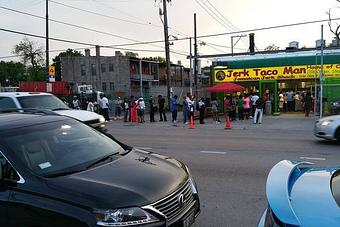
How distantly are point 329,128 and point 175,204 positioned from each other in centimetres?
1026

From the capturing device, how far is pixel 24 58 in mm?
89000

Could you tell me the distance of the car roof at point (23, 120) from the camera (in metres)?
4.76

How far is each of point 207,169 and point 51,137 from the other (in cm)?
500

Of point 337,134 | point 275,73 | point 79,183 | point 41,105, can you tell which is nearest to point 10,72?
point 275,73

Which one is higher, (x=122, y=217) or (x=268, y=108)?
(x=268, y=108)

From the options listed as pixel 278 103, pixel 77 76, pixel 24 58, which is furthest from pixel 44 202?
pixel 24 58

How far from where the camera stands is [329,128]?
13227mm

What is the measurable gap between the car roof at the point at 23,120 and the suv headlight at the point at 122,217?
5.48ft

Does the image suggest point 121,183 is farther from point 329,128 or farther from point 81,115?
point 329,128

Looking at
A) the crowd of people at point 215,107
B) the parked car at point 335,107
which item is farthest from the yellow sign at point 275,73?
the parked car at point 335,107

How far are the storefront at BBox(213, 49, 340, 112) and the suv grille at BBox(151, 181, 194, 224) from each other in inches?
970

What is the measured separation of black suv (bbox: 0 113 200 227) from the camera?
371 cm

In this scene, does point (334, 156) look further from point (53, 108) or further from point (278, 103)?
point (278, 103)

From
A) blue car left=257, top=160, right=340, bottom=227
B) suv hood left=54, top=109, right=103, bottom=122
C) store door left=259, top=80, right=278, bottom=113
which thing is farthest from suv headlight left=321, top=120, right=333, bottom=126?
store door left=259, top=80, right=278, bottom=113
